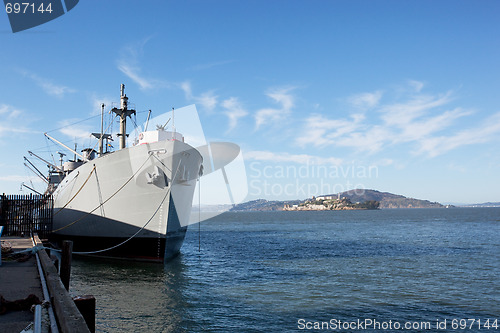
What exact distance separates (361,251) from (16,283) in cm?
2970

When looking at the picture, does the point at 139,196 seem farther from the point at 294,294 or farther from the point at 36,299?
the point at 36,299

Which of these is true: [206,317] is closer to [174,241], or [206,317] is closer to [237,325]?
[237,325]

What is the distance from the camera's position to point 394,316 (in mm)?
13328

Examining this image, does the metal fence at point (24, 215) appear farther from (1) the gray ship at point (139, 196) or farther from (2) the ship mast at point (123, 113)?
(2) the ship mast at point (123, 113)

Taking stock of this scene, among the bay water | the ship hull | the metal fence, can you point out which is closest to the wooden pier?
the bay water

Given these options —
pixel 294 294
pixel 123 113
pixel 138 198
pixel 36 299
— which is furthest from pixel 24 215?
pixel 36 299

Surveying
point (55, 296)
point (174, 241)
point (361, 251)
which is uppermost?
point (55, 296)

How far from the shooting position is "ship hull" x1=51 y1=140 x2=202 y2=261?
21078 millimetres

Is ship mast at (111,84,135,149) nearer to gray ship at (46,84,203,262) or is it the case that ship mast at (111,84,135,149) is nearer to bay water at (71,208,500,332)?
gray ship at (46,84,203,262)

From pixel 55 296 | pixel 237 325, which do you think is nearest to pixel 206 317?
pixel 237 325

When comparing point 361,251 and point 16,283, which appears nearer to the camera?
point 16,283

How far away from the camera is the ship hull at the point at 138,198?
69.2 ft

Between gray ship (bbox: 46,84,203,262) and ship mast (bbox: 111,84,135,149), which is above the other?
ship mast (bbox: 111,84,135,149)

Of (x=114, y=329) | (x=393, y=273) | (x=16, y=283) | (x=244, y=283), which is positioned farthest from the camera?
(x=393, y=273)
